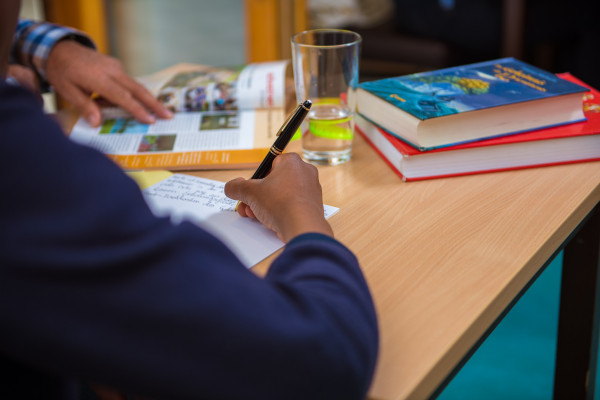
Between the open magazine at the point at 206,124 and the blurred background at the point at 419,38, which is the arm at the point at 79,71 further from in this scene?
the blurred background at the point at 419,38

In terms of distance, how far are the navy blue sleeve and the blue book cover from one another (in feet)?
1.43

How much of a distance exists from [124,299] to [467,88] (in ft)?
2.07

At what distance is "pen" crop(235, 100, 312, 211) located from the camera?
746 millimetres

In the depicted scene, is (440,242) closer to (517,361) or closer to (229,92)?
(229,92)

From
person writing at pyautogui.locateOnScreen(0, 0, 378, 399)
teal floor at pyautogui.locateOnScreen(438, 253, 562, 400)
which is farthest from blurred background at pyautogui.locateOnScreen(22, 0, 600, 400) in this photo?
person writing at pyautogui.locateOnScreen(0, 0, 378, 399)

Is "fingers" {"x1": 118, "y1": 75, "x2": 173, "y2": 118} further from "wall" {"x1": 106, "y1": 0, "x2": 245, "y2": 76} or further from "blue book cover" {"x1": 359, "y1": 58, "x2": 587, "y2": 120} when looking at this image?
"wall" {"x1": 106, "y1": 0, "x2": 245, "y2": 76}

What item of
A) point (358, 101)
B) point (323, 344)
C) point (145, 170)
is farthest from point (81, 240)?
point (358, 101)

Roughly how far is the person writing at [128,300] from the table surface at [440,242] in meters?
0.09

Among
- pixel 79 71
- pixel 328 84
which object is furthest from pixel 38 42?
pixel 328 84

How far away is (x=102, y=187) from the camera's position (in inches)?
15.7

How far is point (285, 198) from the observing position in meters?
0.64

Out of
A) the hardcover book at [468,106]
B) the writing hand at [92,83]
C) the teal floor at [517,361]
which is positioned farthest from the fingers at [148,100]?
the teal floor at [517,361]

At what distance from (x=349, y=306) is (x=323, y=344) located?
5 cm

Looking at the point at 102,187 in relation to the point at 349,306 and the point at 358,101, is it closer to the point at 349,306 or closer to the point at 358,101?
the point at 349,306
